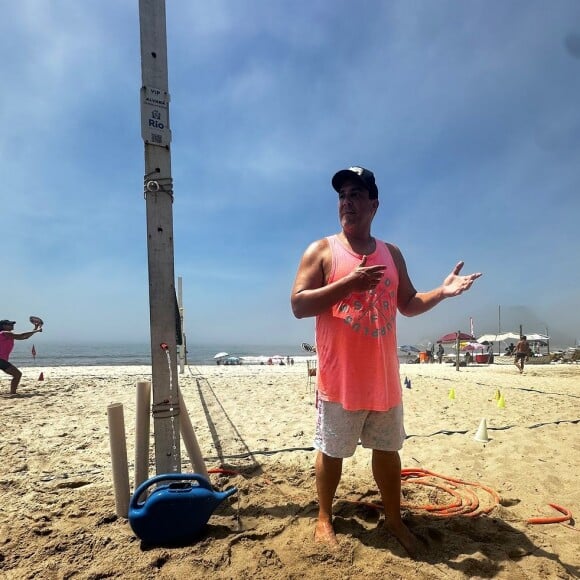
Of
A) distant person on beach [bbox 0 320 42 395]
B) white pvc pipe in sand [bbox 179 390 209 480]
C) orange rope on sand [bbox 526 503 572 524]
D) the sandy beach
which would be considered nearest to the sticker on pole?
white pvc pipe in sand [bbox 179 390 209 480]

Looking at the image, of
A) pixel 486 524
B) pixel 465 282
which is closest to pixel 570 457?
pixel 486 524

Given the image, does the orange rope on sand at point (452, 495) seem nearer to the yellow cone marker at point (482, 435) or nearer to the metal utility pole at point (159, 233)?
the yellow cone marker at point (482, 435)

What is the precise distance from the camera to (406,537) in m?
2.45

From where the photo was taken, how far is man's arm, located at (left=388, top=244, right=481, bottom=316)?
2659 millimetres

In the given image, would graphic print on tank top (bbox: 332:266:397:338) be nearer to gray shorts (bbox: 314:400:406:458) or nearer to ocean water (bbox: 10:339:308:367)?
gray shorts (bbox: 314:400:406:458)

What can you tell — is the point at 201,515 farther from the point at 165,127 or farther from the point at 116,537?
the point at 165,127

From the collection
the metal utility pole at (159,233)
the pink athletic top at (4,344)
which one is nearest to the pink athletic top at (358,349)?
the metal utility pole at (159,233)

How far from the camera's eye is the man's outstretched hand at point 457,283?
2.63m

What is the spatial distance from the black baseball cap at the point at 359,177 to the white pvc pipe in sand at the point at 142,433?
1.97 meters

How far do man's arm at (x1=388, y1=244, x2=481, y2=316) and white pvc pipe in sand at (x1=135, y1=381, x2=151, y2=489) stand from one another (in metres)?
1.95

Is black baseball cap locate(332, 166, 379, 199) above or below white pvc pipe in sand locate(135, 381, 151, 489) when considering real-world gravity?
above

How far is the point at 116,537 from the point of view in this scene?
252 cm

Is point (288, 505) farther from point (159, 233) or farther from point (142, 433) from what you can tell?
point (159, 233)

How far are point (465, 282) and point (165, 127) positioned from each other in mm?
2342
